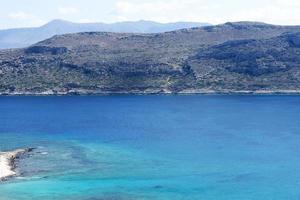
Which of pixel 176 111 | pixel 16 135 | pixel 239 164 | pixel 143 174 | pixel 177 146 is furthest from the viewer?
pixel 176 111

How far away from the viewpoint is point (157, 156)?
10869 cm

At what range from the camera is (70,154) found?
111438mm

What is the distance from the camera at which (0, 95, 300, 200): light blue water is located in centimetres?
8238

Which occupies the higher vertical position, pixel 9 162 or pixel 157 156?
pixel 9 162

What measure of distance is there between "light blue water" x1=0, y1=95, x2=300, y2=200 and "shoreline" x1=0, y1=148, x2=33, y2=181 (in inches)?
72.1

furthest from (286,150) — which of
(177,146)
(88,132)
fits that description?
A: (88,132)

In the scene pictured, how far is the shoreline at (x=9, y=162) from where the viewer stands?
91.9 metres

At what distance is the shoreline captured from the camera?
91.9 m

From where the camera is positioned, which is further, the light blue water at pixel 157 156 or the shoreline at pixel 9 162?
the shoreline at pixel 9 162

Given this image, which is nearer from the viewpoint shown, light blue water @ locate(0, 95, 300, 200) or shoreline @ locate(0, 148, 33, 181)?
light blue water @ locate(0, 95, 300, 200)

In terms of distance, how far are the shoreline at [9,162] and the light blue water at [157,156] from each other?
6.01ft

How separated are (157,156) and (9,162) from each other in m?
25.6

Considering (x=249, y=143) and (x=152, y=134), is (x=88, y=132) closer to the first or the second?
(x=152, y=134)

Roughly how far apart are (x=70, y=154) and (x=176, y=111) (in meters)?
83.9
